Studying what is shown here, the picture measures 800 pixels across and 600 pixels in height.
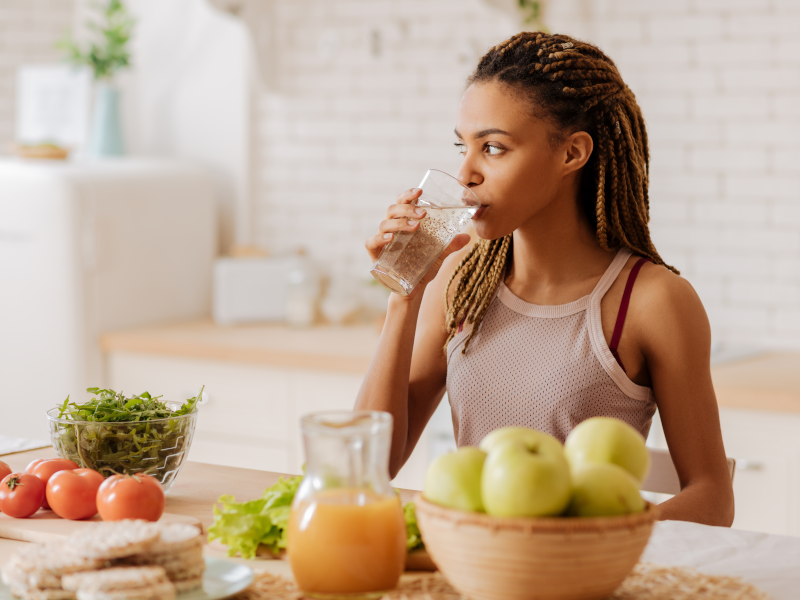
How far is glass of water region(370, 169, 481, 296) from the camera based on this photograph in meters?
1.59

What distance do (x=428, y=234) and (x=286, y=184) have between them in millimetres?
2427

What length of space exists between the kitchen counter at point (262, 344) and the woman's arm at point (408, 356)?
3.44 feet

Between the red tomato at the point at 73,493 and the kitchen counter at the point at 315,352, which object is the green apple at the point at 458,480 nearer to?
the red tomato at the point at 73,493

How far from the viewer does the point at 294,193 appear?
3982 mm

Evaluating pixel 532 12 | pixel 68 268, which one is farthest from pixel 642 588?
pixel 68 268

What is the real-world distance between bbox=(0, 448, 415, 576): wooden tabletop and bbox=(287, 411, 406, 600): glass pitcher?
0.20 meters

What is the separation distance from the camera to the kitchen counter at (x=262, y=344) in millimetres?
3145

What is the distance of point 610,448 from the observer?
98cm

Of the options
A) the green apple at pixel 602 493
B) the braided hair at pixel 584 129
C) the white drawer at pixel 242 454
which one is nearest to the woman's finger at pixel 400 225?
the braided hair at pixel 584 129

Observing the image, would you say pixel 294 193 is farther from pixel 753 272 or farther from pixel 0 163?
pixel 753 272

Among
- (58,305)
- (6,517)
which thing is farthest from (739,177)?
(6,517)

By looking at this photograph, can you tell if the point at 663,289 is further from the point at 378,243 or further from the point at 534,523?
the point at 534,523

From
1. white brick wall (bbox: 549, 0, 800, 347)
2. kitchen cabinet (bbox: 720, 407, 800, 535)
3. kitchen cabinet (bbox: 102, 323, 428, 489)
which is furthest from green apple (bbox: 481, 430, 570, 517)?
white brick wall (bbox: 549, 0, 800, 347)

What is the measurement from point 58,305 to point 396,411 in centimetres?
201
